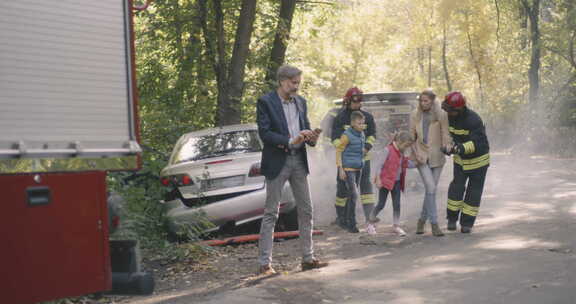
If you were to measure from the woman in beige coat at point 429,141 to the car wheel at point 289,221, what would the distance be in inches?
66.0

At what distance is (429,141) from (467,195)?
0.86m

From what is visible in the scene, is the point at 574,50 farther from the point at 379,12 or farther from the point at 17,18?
the point at 17,18

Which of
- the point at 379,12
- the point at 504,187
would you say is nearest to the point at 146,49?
the point at 504,187

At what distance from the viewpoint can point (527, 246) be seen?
8.56 metres

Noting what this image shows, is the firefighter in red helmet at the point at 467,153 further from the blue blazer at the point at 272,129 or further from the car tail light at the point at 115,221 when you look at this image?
the car tail light at the point at 115,221

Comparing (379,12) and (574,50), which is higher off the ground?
(379,12)

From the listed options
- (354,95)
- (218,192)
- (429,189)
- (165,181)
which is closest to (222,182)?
(218,192)

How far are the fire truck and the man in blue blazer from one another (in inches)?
110

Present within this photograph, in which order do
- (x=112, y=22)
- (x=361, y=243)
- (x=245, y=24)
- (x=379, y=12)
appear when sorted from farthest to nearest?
(x=379, y=12) → (x=245, y=24) → (x=361, y=243) → (x=112, y=22)

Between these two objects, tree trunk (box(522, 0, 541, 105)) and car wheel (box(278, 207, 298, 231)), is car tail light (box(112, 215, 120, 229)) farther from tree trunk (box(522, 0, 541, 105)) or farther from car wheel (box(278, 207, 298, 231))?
tree trunk (box(522, 0, 541, 105))

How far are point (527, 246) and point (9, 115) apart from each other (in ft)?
19.6

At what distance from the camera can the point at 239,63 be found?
15.3 meters

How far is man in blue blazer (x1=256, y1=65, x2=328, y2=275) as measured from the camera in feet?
26.0

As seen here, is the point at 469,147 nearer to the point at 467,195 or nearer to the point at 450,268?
the point at 467,195
